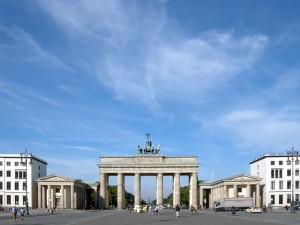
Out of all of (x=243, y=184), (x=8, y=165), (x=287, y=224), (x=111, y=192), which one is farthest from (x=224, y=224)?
(x=111, y=192)

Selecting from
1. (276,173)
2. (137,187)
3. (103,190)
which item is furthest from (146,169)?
(276,173)

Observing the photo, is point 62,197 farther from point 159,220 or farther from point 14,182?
point 159,220

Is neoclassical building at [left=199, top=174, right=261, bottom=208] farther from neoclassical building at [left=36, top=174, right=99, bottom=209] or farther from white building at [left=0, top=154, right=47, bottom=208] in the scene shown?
white building at [left=0, top=154, right=47, bottom=208]

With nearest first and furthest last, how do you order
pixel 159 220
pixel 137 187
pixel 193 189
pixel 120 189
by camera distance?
pixel 159 220 < pixel 193 189 < pixel 137 187 < pixel 120 189

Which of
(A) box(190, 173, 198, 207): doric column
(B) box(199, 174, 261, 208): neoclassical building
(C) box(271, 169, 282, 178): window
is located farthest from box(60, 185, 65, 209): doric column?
(C) box(271, 169, 282, 178): window

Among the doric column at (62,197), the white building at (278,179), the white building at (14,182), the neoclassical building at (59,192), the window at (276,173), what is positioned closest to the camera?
the neoclassical building at (59,192)

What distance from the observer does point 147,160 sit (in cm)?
12488

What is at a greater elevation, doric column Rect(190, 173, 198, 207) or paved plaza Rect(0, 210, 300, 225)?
paved plaza Rect(0, 210, 300, 225)

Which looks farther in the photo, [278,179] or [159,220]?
[278,179]

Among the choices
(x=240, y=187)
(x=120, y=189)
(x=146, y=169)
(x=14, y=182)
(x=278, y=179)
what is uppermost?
(x=146, y=169)

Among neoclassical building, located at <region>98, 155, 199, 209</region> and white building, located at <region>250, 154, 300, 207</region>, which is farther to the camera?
white building, located at <region>250, 154, 300, 207</region>

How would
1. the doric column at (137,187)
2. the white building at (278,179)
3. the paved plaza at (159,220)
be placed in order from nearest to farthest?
1. the paved plaza at (159,220)
2. the doric column at (137,187)
3. the white building at (278,179)

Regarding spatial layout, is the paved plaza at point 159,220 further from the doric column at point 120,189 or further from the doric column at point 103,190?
the doric column at point 120,189

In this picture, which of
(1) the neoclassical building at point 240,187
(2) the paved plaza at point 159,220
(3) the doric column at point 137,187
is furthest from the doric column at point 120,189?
(2) the paved plaza at point 159,220
